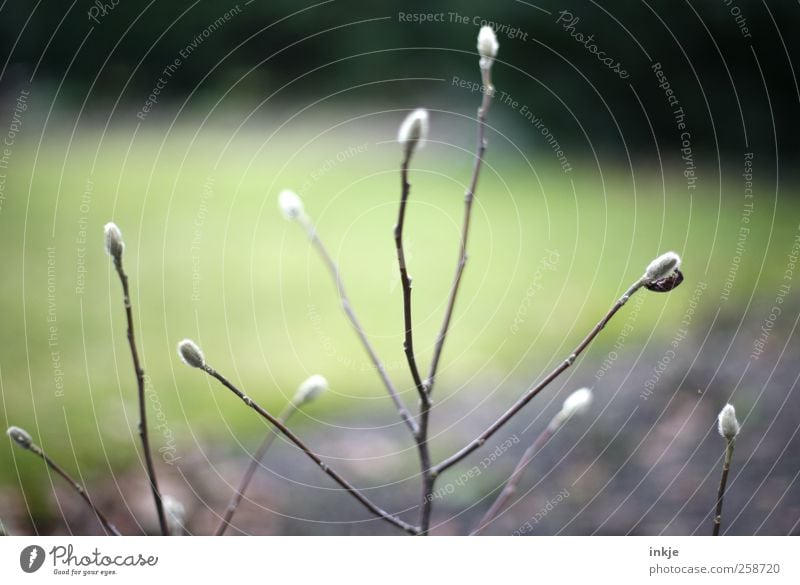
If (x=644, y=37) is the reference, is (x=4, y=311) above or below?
below

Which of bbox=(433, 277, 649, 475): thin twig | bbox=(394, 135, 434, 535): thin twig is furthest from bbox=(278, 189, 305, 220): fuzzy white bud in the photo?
bbox=(433, 277, 649, 475): thin twig

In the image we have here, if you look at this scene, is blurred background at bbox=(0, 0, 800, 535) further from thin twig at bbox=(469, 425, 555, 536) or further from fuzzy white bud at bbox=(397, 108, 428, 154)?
fuzzy white bud at bbox=(397, 108, 428, 154)

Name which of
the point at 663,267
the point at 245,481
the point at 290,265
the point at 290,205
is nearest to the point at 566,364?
the point at 663,267

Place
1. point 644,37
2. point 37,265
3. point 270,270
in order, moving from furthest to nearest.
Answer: point 270,270, point 644,37, point 37,265

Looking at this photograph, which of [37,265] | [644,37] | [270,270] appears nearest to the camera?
[37,265]

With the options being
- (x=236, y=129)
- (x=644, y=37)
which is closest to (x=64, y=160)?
(x=236, y=129)

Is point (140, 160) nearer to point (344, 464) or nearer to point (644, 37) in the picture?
point (344, 464)
